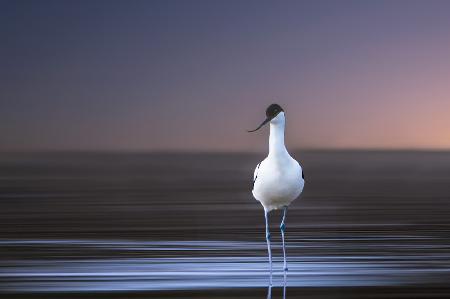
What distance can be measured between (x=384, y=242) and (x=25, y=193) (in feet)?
41.8

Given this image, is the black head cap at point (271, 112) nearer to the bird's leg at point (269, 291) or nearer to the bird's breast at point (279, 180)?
the bird's breast at point (279, 180)

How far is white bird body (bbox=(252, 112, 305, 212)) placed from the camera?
37.1ft

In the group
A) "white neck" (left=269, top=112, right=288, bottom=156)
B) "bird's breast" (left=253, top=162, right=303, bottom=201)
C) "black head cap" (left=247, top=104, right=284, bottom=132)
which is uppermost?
"black head cap" (left=247, top=104, right=284, bottom=132)

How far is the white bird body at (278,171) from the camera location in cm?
1130

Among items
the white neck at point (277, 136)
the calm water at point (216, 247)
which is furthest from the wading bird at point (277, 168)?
the calm water at point (216, 247)

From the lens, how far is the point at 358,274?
439 inches

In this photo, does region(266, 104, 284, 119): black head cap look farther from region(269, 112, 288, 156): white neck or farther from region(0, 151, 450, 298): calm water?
region(0, 151, 450, 298): calm water

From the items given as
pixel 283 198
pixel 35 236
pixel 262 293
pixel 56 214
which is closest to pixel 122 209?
pixel 56 214

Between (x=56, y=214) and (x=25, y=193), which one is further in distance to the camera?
(x=25, y=193)

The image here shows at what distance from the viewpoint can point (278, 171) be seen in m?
11.4

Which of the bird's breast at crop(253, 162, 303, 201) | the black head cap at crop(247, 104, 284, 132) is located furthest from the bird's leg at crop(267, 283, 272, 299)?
the black head cap at crop(247, 104, 284, 132)

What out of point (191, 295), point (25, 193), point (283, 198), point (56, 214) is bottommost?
point (191, 295)

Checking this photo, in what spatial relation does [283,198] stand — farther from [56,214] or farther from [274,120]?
[56,214]

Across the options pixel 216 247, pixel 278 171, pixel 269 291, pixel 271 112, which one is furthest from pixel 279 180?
pixel 216 247
